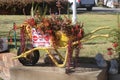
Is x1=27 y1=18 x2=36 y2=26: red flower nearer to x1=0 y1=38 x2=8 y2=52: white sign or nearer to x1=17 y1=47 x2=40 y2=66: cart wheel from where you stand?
x1=17 y1=47 x2=40 y2=66: cart wheel

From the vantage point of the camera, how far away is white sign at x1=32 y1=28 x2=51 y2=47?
5885 millimetres

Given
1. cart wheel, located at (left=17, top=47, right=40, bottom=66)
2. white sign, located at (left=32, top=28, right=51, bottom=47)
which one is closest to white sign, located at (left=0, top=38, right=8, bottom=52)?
cart wheel, located at (left=17, top=47, right=40, bottom=66)

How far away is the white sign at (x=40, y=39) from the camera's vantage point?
589cm

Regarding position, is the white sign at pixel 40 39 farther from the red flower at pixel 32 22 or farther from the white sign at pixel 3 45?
the white sign at pixel 3 45

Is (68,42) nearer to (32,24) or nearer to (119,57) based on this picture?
(32,24)

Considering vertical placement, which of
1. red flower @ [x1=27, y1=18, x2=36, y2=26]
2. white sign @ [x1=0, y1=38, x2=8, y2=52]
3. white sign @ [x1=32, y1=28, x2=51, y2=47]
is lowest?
white sign @ [x1=0, y1=38, x2=8, y2=52]

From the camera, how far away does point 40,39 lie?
19.5 ft

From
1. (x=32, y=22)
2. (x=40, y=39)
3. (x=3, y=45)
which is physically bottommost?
(x=3, y=45)

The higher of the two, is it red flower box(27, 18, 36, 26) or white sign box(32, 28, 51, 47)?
red flower box(27, 18, 36, 26)

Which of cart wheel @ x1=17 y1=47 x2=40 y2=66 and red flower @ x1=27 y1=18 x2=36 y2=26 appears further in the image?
cart wheel @ x1=17 y1=47 x2=40 y2=66

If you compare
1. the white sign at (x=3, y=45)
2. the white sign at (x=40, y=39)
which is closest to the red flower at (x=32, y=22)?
the white sign at (x=40, y=39)

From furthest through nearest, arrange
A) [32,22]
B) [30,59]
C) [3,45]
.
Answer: [3,45], [30,59], [32,22]

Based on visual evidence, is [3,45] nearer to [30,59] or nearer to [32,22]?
[30,59]

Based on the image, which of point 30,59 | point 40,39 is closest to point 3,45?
point 30,59
